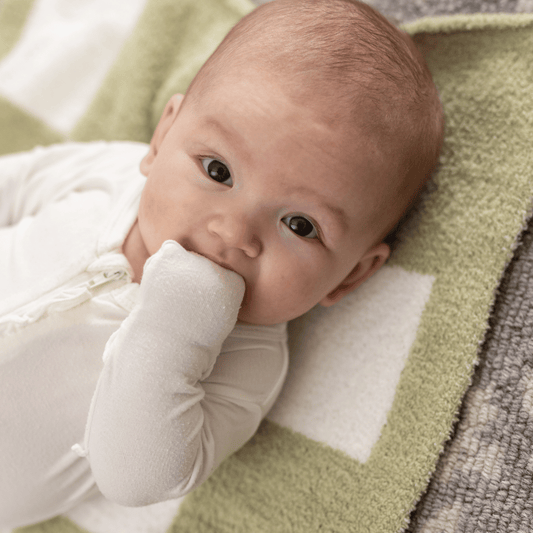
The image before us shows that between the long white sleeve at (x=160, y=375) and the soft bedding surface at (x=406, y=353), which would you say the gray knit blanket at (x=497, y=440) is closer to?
the soft bedding surface at (x=406, y=353)

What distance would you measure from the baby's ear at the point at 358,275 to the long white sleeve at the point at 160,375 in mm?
218

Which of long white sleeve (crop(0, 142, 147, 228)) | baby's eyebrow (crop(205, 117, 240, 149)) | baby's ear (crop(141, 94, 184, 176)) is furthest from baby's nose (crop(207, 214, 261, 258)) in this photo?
long white sleeve (crop(0, 142, 147, 228))

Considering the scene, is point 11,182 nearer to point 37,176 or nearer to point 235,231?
point 37,176

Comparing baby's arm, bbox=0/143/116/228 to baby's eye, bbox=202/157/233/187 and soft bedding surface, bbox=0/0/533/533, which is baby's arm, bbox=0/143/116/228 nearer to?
baby's eye, bbox=202/157/233/187

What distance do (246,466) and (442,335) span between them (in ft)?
1.42

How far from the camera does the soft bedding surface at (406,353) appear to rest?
2.61 feet

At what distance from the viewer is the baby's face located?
67 centimetres

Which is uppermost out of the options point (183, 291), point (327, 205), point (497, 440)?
point (327, 205)

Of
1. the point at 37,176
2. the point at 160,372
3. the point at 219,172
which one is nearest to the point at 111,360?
the point at 160,372

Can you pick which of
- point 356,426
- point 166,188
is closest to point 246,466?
point 356,426

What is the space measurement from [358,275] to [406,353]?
6.2 inches

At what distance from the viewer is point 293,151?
26.2 inches

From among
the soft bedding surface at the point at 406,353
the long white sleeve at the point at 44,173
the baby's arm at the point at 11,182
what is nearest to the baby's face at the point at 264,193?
the soft bedding surface at the point at 406,353

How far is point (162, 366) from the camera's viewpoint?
27.1 inches
